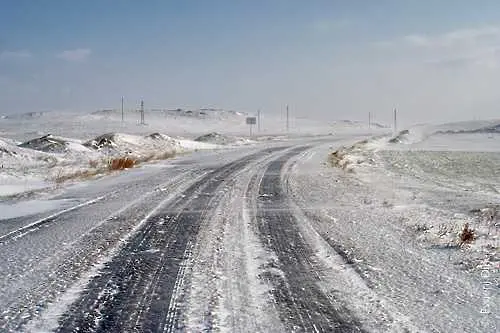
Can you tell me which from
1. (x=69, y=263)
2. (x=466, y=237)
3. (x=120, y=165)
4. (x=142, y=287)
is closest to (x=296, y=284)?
(x=142, y=287)

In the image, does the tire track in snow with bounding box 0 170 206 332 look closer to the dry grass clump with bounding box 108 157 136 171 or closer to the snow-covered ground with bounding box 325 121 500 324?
the snow-covered ground with bounding box 325 121 500 324

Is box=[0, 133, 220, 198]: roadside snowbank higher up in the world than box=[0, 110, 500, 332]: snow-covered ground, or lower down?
higher up

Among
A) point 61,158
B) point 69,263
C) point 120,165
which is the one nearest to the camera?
point 69,263

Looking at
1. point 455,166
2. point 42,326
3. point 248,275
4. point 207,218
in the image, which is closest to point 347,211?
point 207,218

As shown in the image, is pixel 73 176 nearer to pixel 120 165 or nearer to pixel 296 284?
pixel 120 165

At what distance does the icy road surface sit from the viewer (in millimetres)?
4922

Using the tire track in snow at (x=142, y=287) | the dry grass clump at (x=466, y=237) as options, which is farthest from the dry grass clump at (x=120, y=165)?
the dry grass clump at (x=466, y=237)

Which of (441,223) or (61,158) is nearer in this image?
(441,223)

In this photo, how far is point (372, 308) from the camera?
5.21m

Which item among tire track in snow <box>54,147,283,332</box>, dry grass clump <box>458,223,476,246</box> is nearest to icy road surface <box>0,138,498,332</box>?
tire track in snow <box>54,147,283,332</box>

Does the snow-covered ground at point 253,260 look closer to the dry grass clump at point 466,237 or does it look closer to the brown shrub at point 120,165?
the dry grass clump at point 466,237

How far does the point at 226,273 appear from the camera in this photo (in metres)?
6.51

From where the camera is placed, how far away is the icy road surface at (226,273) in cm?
492

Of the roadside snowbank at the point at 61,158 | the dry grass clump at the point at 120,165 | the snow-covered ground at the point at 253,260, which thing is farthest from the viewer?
the dry grass clump at the point at 120,165
